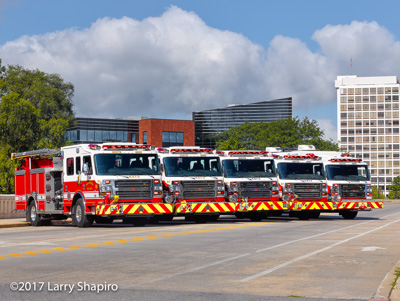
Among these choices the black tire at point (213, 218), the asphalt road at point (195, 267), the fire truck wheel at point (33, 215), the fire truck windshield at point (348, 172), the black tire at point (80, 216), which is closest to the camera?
the asphalt road at point (195, 267)

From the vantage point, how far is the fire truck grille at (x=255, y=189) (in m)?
31.9

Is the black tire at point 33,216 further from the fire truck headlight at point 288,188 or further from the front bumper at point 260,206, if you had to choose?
the fire truck headlight at point 288,188

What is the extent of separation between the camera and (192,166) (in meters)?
30.3

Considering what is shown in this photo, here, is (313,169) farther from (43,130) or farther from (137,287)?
(43,130)

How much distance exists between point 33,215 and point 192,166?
715 cm

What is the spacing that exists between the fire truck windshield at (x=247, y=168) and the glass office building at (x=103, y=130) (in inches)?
2823

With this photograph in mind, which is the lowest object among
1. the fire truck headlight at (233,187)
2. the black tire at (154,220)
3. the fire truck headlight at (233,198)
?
the black tire at (154,220)

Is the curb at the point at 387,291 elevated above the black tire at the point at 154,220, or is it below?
above

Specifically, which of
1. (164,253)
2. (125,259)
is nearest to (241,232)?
(164,253)

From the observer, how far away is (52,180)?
29.8 meters

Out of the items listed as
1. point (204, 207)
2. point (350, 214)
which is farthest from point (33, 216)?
point (350, 214)

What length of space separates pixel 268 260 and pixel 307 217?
21775mm

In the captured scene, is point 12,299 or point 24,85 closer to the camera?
point 12,299

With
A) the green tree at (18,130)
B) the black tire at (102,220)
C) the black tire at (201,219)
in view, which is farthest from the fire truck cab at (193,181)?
the green tree at (18,130)
